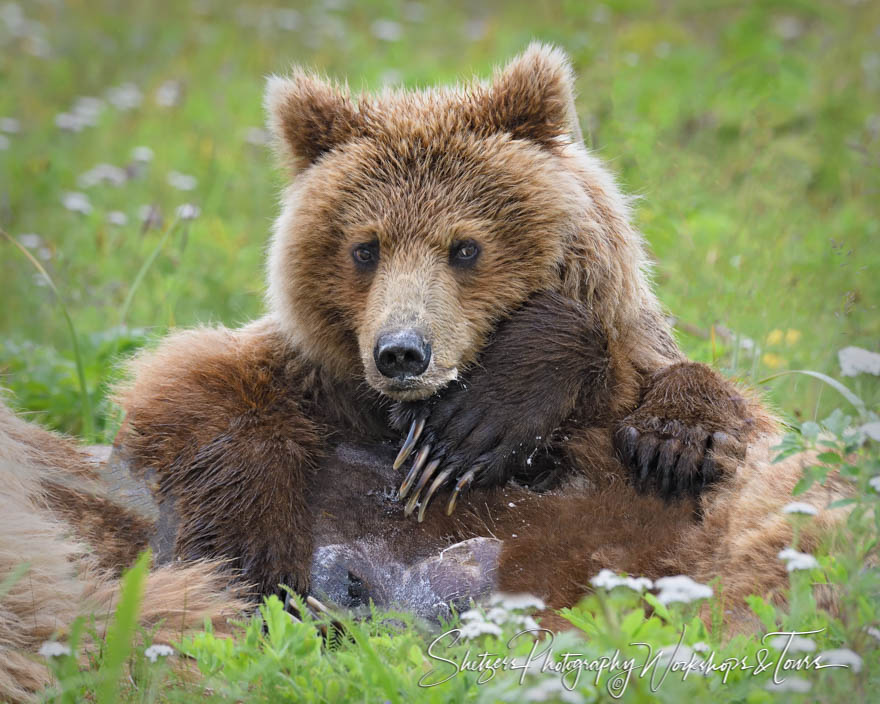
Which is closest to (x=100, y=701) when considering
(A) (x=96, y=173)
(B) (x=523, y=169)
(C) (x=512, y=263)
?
(C) (x=512, y=263)

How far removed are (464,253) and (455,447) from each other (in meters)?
0.72

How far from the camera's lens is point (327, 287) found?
13.3 feet

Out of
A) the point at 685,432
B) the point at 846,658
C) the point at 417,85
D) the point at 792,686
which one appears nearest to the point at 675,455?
the point at 685,432

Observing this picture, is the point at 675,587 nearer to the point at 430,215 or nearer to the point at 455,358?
the point at 455,358

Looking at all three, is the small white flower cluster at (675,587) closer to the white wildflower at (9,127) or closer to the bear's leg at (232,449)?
the bear's leg at (232,449)

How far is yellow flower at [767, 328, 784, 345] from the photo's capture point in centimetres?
547

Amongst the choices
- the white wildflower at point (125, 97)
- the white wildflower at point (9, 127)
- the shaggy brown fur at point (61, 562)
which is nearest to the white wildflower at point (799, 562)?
the shaggy brown fur at point (61, 562)

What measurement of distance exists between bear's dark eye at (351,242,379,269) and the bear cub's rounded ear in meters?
0.67

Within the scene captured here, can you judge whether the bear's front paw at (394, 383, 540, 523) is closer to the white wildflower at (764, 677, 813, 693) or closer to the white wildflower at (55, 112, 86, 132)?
the white wildflower at (764, 677, 813, 693)

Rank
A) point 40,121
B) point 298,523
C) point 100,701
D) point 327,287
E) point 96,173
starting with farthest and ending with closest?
point 40,121 < point 96,173 < point 327,287 < point 298,523 < point 100,701

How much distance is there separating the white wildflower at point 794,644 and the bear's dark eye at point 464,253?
1839 millimetres

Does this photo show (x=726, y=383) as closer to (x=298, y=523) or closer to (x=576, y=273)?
(x=576, y=273)

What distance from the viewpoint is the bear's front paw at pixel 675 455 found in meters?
3.64

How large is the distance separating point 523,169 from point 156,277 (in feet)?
11.0
